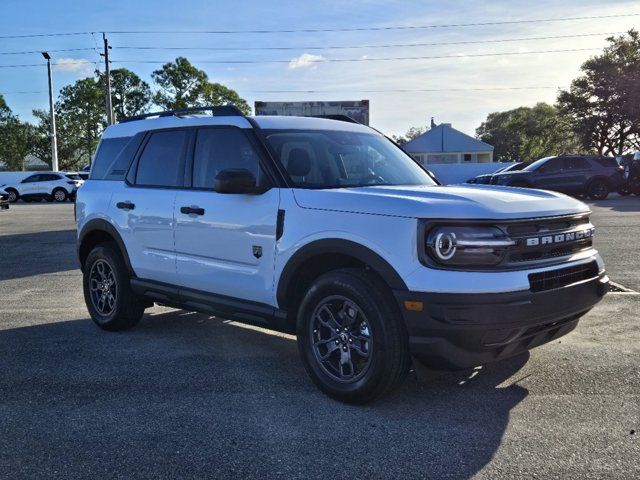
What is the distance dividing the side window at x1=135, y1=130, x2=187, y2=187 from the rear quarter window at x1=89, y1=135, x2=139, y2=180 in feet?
0.82

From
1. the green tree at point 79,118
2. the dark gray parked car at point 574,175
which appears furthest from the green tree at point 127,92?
the dark gray parked car at point 574,175

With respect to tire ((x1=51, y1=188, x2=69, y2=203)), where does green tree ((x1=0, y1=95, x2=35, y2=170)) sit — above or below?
above

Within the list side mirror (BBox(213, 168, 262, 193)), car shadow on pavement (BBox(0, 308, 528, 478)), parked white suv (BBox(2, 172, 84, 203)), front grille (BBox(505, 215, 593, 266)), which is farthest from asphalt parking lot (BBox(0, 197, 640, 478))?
parked white suv (BBox(2, 172, 84, 203))

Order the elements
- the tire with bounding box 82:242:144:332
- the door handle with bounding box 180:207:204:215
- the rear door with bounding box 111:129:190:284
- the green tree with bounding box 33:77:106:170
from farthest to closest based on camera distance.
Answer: the green tree with bounding box 33:77:106:170, the tire with bounding box 82:242:144:332, the rear door with bounding box 111:129:190:284, the door handle with bounding box 180:207:204:215

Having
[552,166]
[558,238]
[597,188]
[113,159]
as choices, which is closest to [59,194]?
[552,166]

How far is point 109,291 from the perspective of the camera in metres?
6.04

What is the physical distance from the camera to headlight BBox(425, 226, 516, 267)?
139 inches

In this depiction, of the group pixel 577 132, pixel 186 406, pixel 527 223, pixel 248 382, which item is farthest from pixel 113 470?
pixel 577 132

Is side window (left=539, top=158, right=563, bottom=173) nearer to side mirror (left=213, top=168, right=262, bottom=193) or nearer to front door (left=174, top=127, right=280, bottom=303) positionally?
front door (left=174, top=127, right=280, bottom=303)

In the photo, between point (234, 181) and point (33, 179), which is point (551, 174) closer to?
point (234, 181)

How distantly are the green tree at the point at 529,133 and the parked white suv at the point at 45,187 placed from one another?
1458 inches

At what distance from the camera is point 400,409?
393cm

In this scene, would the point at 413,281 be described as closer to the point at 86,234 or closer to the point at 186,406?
the point at 186,406

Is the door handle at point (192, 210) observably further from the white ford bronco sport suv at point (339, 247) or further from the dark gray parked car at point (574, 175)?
the dark gray parked car at point (574, 175)
